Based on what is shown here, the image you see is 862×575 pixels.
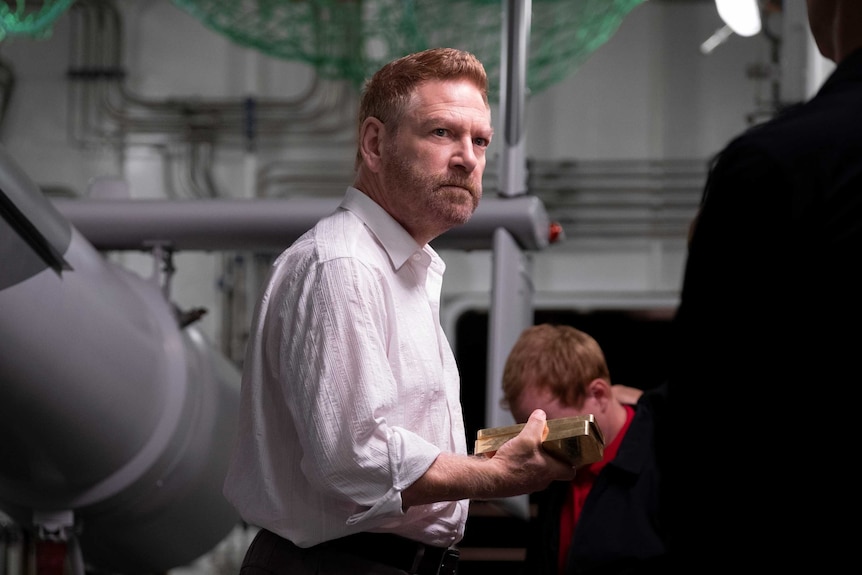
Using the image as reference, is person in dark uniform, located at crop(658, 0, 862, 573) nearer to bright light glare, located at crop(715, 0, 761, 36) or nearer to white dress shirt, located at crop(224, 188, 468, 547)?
white dress shirt, located at crop(224, 188, 468, 547)

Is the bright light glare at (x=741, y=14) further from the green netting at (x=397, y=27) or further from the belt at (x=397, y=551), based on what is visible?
the belt at (x=397, y=551)

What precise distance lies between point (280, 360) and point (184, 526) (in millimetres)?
1289

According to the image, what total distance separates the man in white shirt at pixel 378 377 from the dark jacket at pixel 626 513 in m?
0.32

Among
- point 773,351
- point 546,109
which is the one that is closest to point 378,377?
point 773,351

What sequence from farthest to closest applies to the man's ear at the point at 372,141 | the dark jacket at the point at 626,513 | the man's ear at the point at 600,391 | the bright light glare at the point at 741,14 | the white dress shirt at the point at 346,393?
the bright light glare at the point at 741,14
the man's ear at the point at 600,391
the dark jacket at the point at 626,513
the man's ear at the point at 372,141
the white dress shirt at the point at 346,393

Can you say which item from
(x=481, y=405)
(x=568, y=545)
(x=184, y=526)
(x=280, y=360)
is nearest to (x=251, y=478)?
(x=280, y=360)

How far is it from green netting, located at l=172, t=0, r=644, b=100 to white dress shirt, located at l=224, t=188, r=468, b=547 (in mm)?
1141

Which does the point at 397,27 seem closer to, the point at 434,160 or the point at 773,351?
the point at 434,160

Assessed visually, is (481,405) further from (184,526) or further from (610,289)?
(184,526)

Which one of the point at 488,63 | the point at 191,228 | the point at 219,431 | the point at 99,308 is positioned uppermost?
the point at 488,63

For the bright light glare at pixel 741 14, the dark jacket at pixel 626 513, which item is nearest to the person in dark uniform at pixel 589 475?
the dark jacket at pixel 626 513

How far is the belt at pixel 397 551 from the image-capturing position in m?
1.21

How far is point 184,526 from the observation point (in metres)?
2.34

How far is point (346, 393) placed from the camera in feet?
3.64
